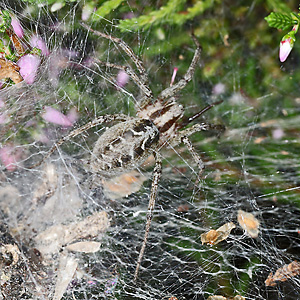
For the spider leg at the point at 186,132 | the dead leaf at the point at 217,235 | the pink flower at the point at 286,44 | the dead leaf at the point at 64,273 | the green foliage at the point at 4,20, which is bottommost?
the dead leaf at the point at 217,235

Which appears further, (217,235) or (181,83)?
(181,83)

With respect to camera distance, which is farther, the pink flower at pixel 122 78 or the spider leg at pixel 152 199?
the pink flower at pixel 122 78

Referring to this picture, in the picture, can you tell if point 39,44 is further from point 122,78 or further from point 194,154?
point 194,154

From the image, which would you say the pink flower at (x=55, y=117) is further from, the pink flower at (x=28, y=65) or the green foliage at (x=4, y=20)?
the green foliage at (x=4, y=20)

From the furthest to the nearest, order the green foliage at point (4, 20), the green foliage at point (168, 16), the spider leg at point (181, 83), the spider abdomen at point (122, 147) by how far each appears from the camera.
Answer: the spider leg at point (181, 83), the green foliage at point (168, 16), the spider abdomen at point (122, 147), the green foliage at point (4, 20)

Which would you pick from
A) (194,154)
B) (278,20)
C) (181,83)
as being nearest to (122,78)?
(181,83)

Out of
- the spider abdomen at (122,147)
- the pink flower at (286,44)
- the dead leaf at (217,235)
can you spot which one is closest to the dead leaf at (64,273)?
the spider abdomen at (122,147)
